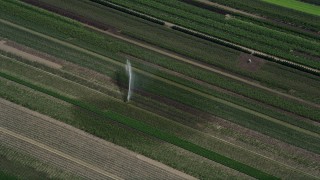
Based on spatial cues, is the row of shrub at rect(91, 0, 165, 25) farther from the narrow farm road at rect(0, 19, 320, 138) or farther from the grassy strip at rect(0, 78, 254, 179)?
the grassy strip at rect(0, 78, 254, 179)

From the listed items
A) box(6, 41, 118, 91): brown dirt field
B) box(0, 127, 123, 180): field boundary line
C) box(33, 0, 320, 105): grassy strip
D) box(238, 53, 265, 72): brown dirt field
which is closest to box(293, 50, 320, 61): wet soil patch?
box(33, 0, 320, 105): grassy strip

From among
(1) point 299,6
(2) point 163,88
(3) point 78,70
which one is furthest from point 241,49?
(3) point 78,70

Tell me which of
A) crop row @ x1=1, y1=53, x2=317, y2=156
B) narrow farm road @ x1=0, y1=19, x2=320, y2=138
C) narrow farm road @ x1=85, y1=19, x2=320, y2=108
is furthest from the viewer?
narrow farm road @ x1=85, y1=19, x2=320, y2=108

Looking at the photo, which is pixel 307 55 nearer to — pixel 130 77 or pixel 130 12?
pixel 130 77

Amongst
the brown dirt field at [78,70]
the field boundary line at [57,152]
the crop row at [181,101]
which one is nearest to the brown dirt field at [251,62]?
the crop row at [181,101]

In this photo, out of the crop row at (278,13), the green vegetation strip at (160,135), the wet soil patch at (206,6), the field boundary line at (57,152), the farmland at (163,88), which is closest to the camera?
the field boundary line at (57,152)

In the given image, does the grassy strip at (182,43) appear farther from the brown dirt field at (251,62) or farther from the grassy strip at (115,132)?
the grassy strip at (115,132)

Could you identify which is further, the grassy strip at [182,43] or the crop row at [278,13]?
the crop row at [278,13]
